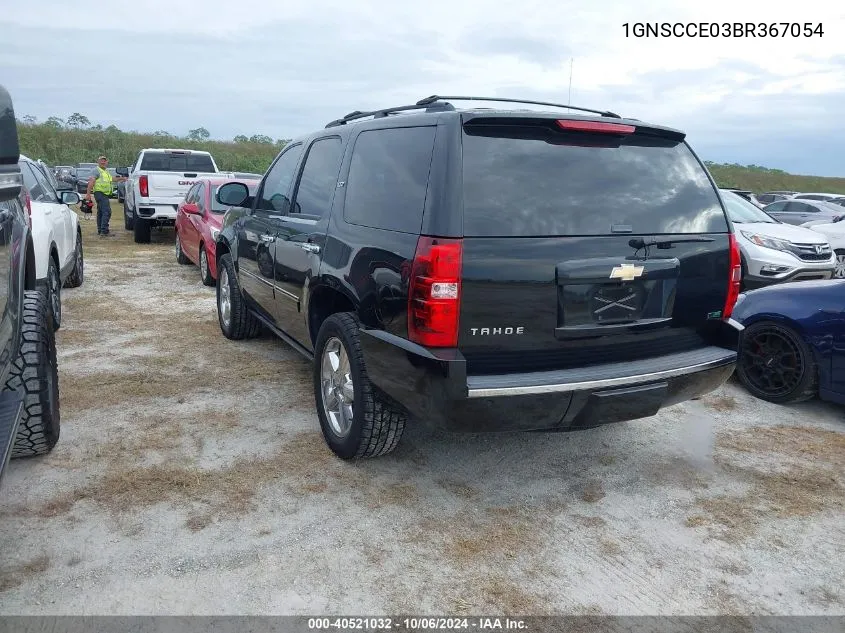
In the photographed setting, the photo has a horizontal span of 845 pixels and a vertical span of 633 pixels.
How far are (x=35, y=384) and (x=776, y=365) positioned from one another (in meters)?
4.90

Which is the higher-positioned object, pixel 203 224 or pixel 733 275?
pixel 733 275

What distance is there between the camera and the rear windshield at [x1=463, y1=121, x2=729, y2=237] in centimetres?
305

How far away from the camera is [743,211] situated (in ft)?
33.6

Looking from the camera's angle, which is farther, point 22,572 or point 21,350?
point 21,350

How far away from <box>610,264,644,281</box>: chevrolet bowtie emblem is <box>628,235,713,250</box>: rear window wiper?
11 centimetres

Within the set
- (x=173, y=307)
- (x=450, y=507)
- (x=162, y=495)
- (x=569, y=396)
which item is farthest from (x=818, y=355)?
(x=173, y=307)

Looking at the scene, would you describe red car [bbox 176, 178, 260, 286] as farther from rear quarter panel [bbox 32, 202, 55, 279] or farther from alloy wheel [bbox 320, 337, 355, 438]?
alloy wheel [bbox 320, 337, 355, 438]

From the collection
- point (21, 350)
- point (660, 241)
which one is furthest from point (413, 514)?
point (21, 350)

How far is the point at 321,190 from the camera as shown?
4258 mm

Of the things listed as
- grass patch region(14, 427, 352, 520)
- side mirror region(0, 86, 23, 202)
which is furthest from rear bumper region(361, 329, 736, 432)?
side mirror region(0, 86, 23, 202)

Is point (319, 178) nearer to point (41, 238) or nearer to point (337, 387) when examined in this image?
point (337, 387)

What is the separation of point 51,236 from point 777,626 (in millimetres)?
6591

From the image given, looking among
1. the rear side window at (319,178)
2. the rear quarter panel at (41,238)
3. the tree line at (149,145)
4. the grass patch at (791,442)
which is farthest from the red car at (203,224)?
the tree line at (149,145)

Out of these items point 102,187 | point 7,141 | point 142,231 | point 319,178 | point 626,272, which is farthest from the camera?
point 102,187
